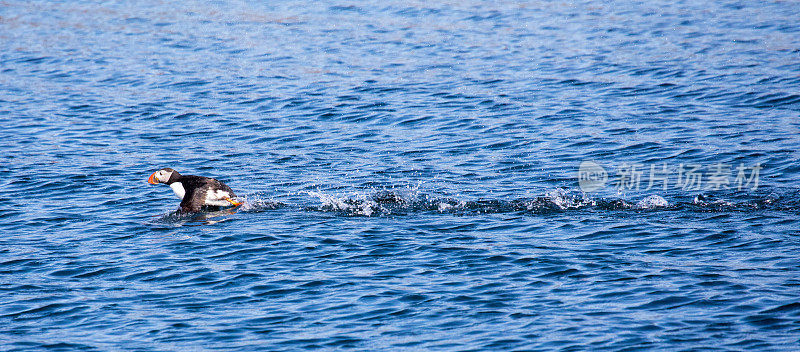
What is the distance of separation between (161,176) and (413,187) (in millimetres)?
4109

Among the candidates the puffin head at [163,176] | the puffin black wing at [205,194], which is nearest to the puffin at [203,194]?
the puffin black wing at [205,194]

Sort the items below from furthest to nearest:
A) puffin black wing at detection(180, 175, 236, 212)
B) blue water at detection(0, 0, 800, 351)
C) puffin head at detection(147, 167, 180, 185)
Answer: puffin head at detection(147, 167, 180, 185) < puffin black wing at detection(180, 175, 236, 212) < blue water at detection(0, 0, 800, 351)

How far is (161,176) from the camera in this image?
15945mm

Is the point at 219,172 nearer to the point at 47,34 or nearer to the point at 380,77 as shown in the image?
the point at 380,77

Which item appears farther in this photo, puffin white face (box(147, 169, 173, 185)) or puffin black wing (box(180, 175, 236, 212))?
puffin white face (box(147, 169, 173, 185))

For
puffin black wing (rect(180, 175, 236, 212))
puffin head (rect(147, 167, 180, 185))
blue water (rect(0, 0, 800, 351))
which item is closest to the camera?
blue water (rect(0, 0, 800, 351))

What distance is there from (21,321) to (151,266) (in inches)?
80.5

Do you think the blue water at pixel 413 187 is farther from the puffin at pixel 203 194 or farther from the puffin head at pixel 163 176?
the puffin head at pixel 163 176

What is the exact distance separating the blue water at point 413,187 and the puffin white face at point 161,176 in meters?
0.43

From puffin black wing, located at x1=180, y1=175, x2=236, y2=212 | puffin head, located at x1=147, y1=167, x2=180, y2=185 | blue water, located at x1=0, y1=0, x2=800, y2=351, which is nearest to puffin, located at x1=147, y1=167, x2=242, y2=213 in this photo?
puffin black wing, located at x1=180, y1=175, x2=236, y2=212

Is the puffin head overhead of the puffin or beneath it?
overhead

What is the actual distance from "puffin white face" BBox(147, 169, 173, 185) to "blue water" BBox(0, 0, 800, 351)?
1.40ft

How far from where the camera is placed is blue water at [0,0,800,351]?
1066 cm

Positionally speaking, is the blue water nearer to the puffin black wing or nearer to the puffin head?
the puffin black wing
